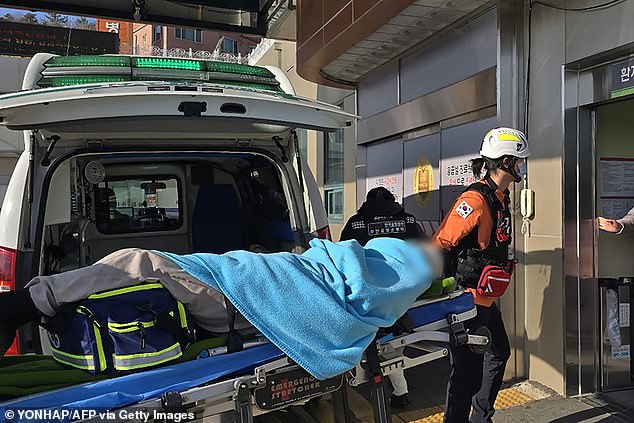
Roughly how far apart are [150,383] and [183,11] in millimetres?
6264

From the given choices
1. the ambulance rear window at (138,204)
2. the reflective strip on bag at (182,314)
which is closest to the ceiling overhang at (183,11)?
the ambulance rear window at (138,204)

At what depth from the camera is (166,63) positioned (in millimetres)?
3623

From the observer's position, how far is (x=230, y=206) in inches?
199

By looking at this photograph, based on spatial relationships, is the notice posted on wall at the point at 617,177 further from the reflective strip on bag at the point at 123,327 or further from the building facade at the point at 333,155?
the building facade at the point at 333,155

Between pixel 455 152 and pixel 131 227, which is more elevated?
pixel 455 152

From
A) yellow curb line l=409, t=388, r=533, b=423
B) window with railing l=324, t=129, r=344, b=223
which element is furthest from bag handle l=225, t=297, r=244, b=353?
window with railing l=324, t=129, r=344, b=223

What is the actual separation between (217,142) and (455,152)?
10.1 ft

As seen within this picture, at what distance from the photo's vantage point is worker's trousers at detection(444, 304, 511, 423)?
348 centimetres

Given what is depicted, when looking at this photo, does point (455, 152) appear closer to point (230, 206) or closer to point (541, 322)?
point (541, 322)

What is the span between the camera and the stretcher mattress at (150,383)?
1.68 metres

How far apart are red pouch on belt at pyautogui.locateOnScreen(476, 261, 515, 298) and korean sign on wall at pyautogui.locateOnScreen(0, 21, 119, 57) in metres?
17.5

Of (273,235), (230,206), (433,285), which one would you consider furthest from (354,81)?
(433,285)

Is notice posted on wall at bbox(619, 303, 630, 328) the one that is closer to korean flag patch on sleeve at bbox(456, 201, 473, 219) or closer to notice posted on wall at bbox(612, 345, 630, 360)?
notice posted on wall at bbox(612, 345, 630, 360)

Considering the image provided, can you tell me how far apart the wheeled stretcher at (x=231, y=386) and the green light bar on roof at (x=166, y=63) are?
2213mm
